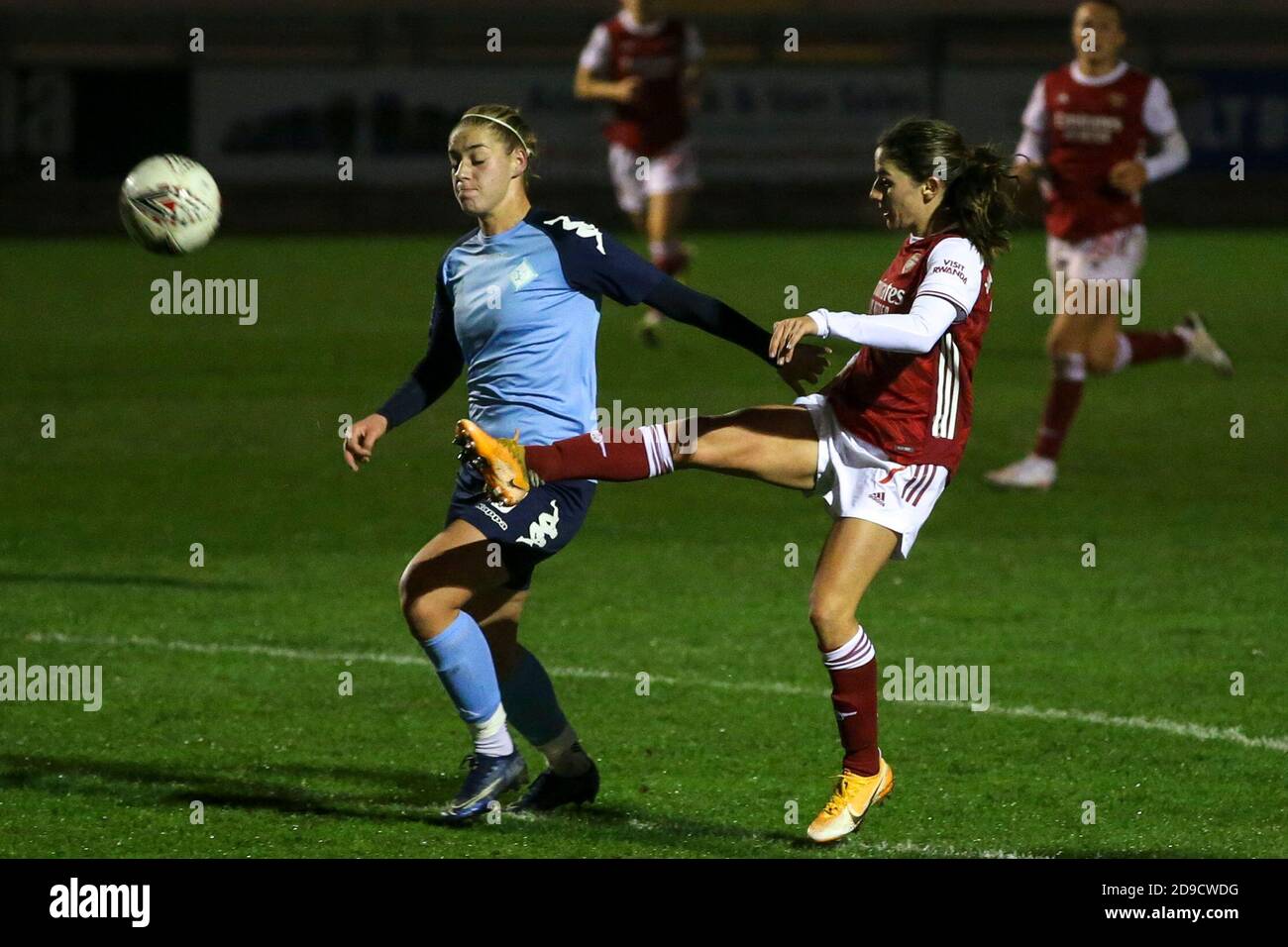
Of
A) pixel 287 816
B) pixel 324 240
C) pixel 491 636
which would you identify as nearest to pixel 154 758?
pixel 287 816

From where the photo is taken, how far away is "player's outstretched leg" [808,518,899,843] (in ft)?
17.5

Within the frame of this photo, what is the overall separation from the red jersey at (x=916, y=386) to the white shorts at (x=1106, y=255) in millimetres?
5811

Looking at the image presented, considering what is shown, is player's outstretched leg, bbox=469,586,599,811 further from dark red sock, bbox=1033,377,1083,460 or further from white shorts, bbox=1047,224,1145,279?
white shorts, bbox=1047,224,1145,279

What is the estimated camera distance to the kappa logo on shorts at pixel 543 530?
18.1 feet

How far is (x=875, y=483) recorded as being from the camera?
5.36 metres

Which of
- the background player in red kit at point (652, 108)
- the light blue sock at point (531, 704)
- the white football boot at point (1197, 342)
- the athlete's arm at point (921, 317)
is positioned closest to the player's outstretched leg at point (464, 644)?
the light blue sock at point (531, 704)

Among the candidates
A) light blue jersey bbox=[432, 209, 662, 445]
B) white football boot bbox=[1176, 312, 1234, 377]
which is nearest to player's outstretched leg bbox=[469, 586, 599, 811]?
light blue jersey bbox=[432, 209, 662, 445]

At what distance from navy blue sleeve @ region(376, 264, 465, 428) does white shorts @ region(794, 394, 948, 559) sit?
1.07m

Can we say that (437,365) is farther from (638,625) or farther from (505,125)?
(638,625)

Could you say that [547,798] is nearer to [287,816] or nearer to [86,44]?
[287,816]

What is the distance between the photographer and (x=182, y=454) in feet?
38.5

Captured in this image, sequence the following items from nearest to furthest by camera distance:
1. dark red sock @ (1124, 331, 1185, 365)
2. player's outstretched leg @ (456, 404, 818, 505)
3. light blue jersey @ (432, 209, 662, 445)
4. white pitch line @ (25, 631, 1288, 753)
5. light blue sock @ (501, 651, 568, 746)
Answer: player's outstretched leg @ (456, 404, 818, 505), light blue jersey @ (432, 209, 662, 445), light blue sock @ (501, 651, 568, 746), white pitch line @ (25, 631, 1288, 753), dark red sock @ (1124, 331, 1185, 365)

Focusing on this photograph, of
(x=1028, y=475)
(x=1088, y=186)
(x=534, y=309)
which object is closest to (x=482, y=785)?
(x=534, y=309)

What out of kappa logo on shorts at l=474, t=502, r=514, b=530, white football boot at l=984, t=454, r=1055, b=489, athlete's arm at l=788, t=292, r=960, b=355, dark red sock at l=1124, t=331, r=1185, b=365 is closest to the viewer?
athlete's arm at l=788, t=292, r=960, b=355
